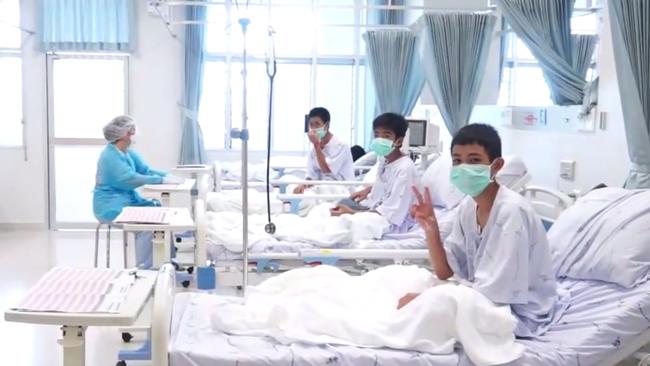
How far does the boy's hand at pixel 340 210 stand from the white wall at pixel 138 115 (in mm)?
3694

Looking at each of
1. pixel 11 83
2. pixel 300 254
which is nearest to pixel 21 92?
pixel 11 83

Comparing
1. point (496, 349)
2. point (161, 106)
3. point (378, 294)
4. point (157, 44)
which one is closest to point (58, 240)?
point (161, 106)

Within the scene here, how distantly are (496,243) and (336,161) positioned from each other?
117 inches

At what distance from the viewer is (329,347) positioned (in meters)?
1.99

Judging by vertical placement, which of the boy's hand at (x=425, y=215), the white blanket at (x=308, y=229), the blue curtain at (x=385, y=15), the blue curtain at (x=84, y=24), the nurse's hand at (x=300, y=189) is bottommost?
the white blanket at (x=308, y=229)

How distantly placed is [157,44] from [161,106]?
66 centimetres

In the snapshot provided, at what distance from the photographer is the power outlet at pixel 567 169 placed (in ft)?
11.9

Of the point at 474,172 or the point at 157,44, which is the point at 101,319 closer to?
the point at 474,172

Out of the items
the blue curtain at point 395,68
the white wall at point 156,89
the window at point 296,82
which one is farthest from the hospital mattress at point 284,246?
the white wall at point 156,89

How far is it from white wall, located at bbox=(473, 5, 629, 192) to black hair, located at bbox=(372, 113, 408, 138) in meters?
0.91

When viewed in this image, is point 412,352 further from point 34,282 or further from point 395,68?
point 395,68

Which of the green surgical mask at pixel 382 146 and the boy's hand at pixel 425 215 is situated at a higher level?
the green surgical mask at pixel 382 146

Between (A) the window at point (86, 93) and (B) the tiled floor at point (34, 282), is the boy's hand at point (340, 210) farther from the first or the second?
(A) the window at point (86, 93)

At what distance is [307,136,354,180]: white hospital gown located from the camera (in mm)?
5070
